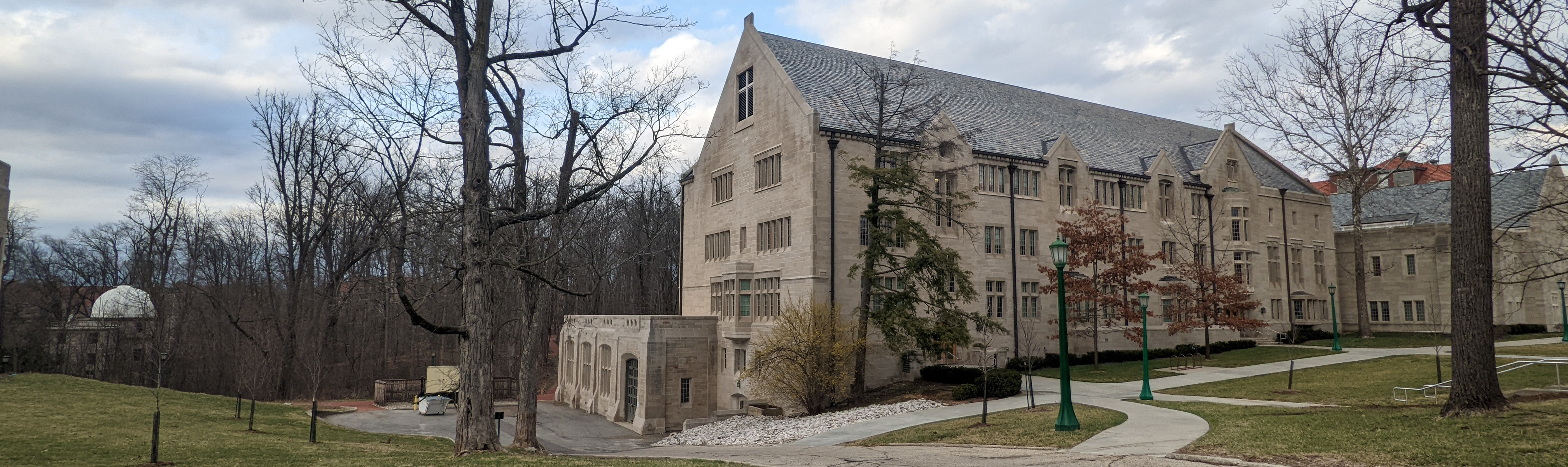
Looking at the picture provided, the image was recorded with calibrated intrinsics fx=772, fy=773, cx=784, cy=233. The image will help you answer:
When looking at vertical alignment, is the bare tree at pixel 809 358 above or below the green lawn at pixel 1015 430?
above

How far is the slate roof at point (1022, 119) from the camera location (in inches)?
1394

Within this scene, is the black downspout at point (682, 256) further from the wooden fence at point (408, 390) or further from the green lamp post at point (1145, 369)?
the green lamp post at point (1145, 369)

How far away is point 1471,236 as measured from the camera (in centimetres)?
1307

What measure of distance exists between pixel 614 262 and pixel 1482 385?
155 ft

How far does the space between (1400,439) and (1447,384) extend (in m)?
11.9

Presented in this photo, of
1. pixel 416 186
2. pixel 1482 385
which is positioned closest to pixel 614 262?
pixel 416 186

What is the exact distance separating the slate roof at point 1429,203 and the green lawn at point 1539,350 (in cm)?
1190

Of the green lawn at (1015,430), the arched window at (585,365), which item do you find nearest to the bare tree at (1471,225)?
the green lawn at (1015,430)

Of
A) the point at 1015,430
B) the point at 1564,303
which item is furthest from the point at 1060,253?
the point at 1564,303

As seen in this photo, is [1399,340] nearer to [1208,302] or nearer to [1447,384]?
[1208,302]

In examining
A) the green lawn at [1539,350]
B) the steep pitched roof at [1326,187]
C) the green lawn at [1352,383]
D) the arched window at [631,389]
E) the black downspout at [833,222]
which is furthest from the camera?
the steep pitched roof at [1326,187]

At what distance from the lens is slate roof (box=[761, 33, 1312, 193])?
35406 millimetres

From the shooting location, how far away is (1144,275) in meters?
39.6

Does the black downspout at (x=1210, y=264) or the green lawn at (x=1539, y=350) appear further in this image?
the black downspout at (x=1210, y=264)
